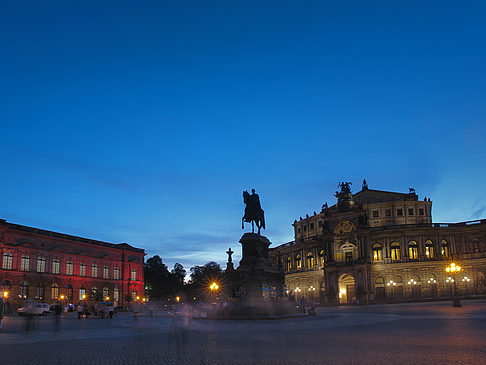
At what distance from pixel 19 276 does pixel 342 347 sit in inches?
2738

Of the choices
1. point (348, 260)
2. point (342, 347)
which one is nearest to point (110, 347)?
point (342, 347)

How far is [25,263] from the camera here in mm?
71938

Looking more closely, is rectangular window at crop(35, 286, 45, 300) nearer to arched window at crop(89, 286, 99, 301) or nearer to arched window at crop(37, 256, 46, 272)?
arched window at crop(37, 256, 46, 272)

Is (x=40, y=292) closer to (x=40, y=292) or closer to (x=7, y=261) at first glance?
(x=40, y=292)

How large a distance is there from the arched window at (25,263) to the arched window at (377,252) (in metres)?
63.3

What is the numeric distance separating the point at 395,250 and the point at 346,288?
12.3 meters

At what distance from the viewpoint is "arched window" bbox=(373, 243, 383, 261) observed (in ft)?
279

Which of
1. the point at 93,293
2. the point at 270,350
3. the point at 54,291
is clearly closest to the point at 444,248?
the point at 93,293

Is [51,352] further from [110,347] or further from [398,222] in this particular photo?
[398,222]

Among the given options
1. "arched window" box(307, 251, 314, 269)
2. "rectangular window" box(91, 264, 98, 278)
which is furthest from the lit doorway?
"rectangular window" box(91, 264, 98, 278)

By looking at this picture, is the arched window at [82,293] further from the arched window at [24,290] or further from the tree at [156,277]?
the tree at [156,277]

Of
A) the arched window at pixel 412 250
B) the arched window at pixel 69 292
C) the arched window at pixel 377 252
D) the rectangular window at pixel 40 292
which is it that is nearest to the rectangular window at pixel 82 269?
the arched window at pixel 69 292

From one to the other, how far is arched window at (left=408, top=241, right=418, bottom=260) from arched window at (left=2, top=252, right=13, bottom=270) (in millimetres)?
70659

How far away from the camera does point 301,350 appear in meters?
13.5
